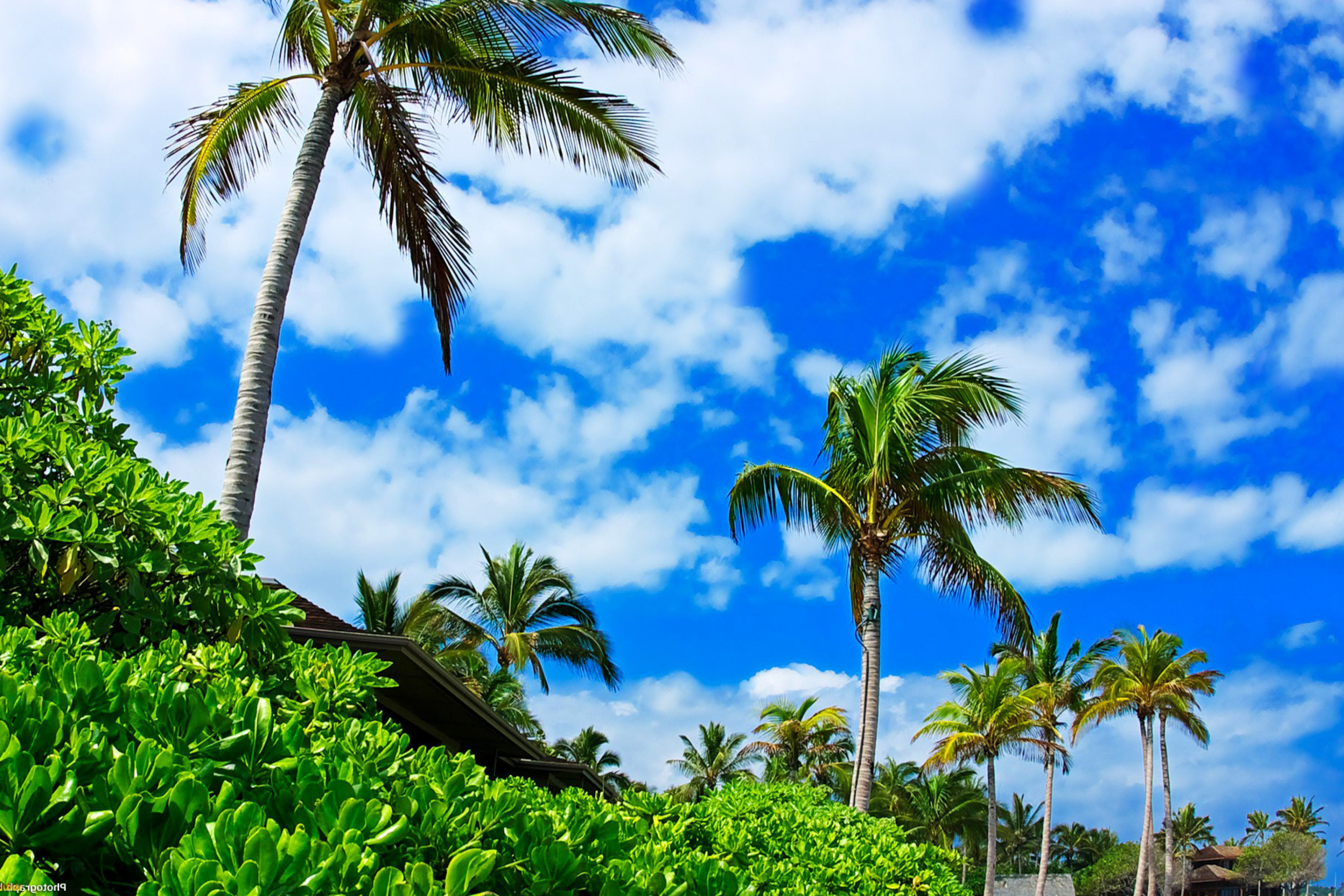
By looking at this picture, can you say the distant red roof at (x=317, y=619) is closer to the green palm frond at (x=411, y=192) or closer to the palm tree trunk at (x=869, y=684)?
the green palm frond at (x=411, y=192)

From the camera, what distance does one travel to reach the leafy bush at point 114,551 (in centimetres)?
294

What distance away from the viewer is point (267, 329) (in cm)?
759

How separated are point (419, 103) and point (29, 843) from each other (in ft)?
29.7

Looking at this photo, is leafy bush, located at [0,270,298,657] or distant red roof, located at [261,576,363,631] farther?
distant red roof, located at [261,576,363,631]

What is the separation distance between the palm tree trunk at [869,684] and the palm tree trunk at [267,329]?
982 cm

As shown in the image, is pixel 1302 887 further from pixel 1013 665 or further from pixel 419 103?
pixel 419 103

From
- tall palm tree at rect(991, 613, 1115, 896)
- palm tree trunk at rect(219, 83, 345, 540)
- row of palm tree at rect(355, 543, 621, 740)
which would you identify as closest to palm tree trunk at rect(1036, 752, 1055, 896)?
tall palm tree at rect(991, 613, 1115, 896)

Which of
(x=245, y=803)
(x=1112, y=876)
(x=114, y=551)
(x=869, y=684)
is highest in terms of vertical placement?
(x=1112, y=876)

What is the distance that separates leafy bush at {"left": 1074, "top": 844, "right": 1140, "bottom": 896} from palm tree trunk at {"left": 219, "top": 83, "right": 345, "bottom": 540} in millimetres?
67295

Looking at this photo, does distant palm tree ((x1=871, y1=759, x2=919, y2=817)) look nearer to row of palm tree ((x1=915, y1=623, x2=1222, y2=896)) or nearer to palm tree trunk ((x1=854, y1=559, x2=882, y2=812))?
row of palm tree ((x1=915, y1=623, x2=1222, y2=896))

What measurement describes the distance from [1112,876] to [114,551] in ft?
240

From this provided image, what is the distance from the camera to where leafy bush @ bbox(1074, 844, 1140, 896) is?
62062 mm

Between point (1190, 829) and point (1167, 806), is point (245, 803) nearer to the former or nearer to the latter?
point (1167, 806)

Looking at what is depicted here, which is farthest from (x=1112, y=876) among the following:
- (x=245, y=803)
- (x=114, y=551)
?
(x=245, y=803)
